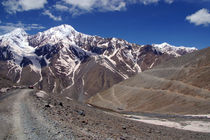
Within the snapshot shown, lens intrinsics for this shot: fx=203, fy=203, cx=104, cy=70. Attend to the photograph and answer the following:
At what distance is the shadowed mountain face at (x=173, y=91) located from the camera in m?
70.6

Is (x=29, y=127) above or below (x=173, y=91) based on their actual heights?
below

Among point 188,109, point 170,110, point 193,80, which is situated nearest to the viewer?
point 188,109

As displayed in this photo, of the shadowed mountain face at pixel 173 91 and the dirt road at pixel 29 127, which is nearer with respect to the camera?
the dirt road at pixel 29 127

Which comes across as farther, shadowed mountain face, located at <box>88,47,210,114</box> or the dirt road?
shadowed mountain face, located at <box>88,47,210,114</box>

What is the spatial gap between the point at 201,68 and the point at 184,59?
2358 centimetres

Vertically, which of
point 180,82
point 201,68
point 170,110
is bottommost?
point 170,110

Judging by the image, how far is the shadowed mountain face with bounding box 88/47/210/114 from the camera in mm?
70625

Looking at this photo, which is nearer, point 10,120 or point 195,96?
point 10,120

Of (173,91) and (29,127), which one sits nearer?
(29,127)

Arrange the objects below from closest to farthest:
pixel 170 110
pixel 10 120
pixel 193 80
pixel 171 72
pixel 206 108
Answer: pixel 10 120
pixel 206 108
pixel 170 110
pixel 193 80
pixel 171 72

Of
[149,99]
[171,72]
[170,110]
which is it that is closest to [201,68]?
[171,72]

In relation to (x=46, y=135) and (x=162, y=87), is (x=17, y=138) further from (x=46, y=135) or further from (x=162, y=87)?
(x=162, y=87)

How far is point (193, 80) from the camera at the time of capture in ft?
Answer: 287

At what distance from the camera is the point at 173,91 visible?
87.9 meters
